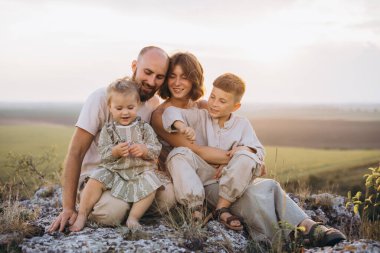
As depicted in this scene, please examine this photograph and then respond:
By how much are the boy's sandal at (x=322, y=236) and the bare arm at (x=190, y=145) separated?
1.38 metres

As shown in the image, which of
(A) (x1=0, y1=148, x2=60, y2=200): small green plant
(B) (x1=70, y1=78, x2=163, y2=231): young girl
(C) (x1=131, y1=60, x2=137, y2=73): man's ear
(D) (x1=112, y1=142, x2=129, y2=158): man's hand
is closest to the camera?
(D) (x1=112, y1=142, x2=129, y2=158): man's hand

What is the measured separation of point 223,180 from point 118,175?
1.29 metres

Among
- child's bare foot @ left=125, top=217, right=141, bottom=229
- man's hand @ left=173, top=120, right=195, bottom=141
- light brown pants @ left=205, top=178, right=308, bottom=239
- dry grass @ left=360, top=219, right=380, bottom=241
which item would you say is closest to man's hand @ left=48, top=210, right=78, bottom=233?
child's bare foot @ left=125, top=217, right=141, bottom=229

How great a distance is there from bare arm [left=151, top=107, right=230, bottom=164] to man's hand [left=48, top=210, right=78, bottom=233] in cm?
156

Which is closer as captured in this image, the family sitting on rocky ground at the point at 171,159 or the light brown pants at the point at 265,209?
the family sitting on rocky ground at the point at 171,159

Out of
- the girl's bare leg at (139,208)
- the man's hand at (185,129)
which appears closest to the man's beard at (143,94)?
the man's hand at (185,129)

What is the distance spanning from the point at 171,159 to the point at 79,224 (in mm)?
1373

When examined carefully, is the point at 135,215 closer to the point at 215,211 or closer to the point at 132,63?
the point at 215,211

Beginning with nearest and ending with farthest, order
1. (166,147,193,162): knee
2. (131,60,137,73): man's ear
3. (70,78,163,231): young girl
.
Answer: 1. (70,78,163,231): young girl
2. (166,147,193,162): knee
3. (131,60,137,73): man's ear

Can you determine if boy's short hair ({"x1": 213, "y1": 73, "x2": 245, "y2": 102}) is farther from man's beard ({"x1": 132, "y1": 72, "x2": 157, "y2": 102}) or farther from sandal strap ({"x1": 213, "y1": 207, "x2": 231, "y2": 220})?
sandal strap ({"x1": 213, "y1": 207, "x2": 231, "y2": 220})

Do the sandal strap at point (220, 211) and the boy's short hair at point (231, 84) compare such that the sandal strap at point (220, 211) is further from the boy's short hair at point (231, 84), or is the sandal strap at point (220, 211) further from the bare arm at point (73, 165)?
the bare arm at point (73, 165)

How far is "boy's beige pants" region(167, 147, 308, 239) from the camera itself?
18.0 feet

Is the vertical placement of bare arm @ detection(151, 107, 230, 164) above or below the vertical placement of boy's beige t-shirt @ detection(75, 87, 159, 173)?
below

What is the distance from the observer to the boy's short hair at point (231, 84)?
593 cm
